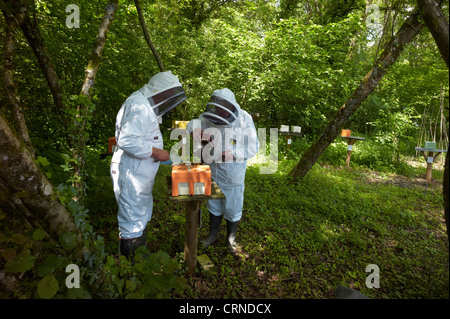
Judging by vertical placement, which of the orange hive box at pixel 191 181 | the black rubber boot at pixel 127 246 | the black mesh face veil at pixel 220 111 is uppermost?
the black mesh face veil at pixel 220 111

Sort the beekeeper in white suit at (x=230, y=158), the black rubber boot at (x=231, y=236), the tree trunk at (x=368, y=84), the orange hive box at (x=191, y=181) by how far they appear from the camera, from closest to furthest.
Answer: the orange hive box at (x=191, y=181), the beekeeper in white suit at (x=230, y=158), the black rubber boot at (x=231, y=236), the tree trunk at (x=368, y=84)

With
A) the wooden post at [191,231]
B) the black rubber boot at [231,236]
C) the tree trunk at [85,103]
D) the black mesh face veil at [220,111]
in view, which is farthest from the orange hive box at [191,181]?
the tree trunk at [85,103]

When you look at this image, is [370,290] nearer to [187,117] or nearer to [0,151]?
[0,151]

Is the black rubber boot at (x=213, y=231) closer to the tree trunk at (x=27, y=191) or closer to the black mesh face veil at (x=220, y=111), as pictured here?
the black mesh face veil at (x=220, y=111)

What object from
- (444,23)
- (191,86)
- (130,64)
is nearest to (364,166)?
(191,86)

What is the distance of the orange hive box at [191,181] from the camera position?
7.66 ft

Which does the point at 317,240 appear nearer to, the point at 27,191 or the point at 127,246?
the point at 127,246

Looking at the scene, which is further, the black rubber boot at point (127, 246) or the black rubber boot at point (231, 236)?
the black rubber boot at point (231, 236)

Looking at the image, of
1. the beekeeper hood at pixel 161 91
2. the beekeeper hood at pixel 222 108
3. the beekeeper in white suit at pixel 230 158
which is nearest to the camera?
the beekeeper hood at pixel 161 91

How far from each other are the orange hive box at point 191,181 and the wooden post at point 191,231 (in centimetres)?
25

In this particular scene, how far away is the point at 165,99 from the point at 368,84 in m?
4.21

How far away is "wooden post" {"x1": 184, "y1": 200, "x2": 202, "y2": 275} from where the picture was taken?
262cm

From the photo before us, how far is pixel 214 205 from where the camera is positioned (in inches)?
131
